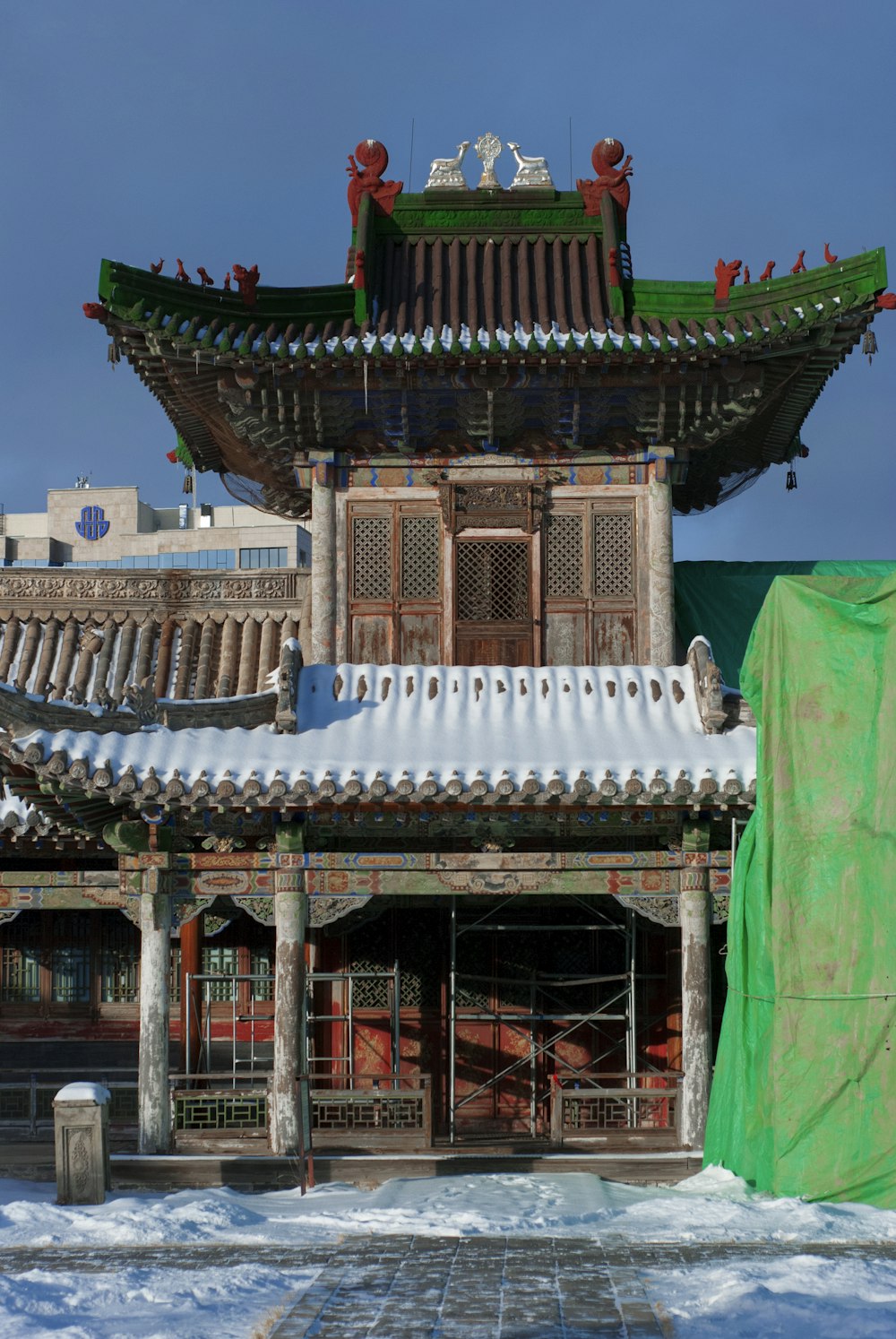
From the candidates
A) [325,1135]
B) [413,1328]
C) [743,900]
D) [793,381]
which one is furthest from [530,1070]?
[413,1328]

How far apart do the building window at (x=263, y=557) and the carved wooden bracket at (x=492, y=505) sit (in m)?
50.8

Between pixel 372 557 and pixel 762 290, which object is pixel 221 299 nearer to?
pixel 372 557

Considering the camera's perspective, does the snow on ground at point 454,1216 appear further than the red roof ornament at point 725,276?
No

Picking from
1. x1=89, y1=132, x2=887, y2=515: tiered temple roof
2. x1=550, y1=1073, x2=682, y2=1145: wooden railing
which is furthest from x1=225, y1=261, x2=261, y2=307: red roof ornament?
x1=550, y1=1073, x2=682, y2=1145: wooden railing

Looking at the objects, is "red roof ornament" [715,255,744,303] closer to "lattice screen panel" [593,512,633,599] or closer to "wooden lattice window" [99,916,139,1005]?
"lattice screen panel" [593,512,633,599]

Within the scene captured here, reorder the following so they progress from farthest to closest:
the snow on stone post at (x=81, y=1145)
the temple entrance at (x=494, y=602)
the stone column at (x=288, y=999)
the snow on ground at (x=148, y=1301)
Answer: the temple entrance at (x=494, y=602)
the stone column at (x=288, y=999)
the snow on stone post at (x=81, y=1145)
the snow on ground at (x=148, y=1301)

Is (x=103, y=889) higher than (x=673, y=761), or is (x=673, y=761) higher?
(x=673, y=761)

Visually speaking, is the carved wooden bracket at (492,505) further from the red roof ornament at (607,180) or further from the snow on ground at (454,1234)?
the snow on ground at (454,1234)

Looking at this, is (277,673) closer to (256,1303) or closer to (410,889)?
(410,889)

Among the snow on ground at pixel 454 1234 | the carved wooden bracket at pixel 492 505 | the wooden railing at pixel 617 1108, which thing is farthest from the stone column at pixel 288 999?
the carved wooden bracket at pixel 492 505

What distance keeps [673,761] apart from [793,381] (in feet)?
17.9

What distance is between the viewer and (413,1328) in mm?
8172

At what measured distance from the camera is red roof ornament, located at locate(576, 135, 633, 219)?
18531 mm

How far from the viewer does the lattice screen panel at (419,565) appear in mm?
17172
